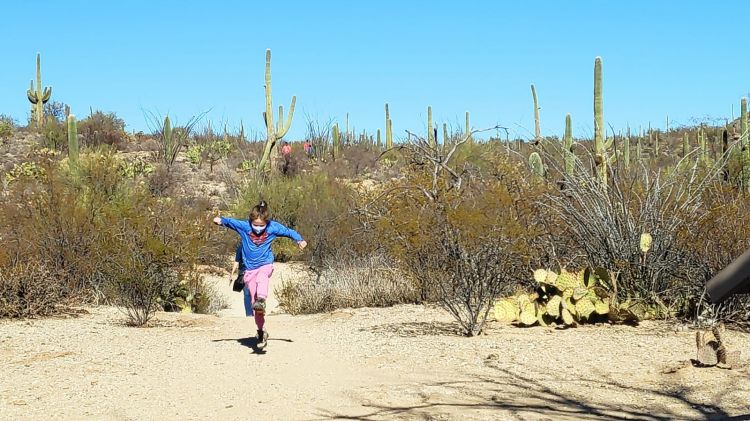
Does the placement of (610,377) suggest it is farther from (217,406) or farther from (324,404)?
(217,406)

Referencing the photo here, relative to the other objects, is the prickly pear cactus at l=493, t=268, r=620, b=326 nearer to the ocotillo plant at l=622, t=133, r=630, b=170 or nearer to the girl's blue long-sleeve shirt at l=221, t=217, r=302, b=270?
the ocotillo plant at l=622, t=133, r=630, b=170

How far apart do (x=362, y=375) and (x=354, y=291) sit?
21.8 feet

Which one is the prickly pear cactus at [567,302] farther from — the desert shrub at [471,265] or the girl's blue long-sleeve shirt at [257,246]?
the girl's blue long-sleeve shirt at [257,246]

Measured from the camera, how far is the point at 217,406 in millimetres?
7301

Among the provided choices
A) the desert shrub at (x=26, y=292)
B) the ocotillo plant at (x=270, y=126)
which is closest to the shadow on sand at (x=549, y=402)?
the desert shrub at (x=26, y=292)

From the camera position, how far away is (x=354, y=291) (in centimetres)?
1521

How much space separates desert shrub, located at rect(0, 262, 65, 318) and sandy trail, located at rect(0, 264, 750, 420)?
0.43 metres

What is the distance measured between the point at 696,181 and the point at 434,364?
18.8 feet

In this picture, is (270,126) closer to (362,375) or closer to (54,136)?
(54,136)

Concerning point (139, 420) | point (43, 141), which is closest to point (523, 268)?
point (139, 420)

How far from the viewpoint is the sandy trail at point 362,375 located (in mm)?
7074

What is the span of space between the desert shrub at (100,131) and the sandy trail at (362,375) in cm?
3342

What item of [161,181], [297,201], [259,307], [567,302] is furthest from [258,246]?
[161,181]

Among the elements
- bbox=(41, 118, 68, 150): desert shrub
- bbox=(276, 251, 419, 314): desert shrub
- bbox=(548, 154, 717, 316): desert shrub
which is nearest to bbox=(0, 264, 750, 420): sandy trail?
bbox=(548, 154, 717, 316): desert shrub
